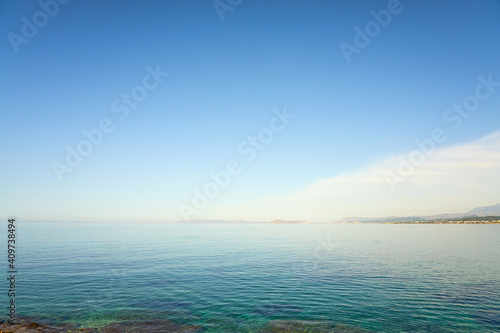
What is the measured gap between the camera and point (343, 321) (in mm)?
28859

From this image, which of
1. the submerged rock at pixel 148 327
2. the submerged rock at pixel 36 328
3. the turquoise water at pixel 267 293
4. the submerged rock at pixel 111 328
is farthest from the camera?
the turquoise water at pixel 267 293

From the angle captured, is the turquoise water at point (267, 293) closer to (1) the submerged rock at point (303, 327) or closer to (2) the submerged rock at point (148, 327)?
(1) the submerged rock at point (303, 327)

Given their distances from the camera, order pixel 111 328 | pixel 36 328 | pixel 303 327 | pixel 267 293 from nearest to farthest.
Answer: pixel 36 328 < pixel 111 328 < pixel 303 327 < pixel 267 293

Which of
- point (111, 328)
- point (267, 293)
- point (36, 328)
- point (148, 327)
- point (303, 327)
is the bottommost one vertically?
point (267, 293)

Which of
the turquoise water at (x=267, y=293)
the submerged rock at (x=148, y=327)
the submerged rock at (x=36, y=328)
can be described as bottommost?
the turquoise water at (x=267, y=293)

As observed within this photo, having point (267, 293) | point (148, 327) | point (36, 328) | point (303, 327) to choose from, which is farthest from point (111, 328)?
point (267, 293)

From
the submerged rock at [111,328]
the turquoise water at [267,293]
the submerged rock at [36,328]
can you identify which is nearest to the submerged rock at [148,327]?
the submerged rock at [111,328]

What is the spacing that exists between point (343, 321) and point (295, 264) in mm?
34512

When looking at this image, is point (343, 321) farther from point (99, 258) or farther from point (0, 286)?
point (99, 258)

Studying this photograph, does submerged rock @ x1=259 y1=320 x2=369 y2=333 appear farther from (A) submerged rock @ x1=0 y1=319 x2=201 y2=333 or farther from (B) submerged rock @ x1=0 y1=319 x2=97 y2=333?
(B) submerged rock @ x1=0 y1=319 x2=97 y2=333

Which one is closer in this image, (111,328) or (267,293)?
(111,328)

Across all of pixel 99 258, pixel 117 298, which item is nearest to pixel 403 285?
pixel 117 298

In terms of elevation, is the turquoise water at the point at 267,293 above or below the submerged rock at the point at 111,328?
below

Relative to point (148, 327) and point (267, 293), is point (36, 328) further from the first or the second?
point (267, 293)
